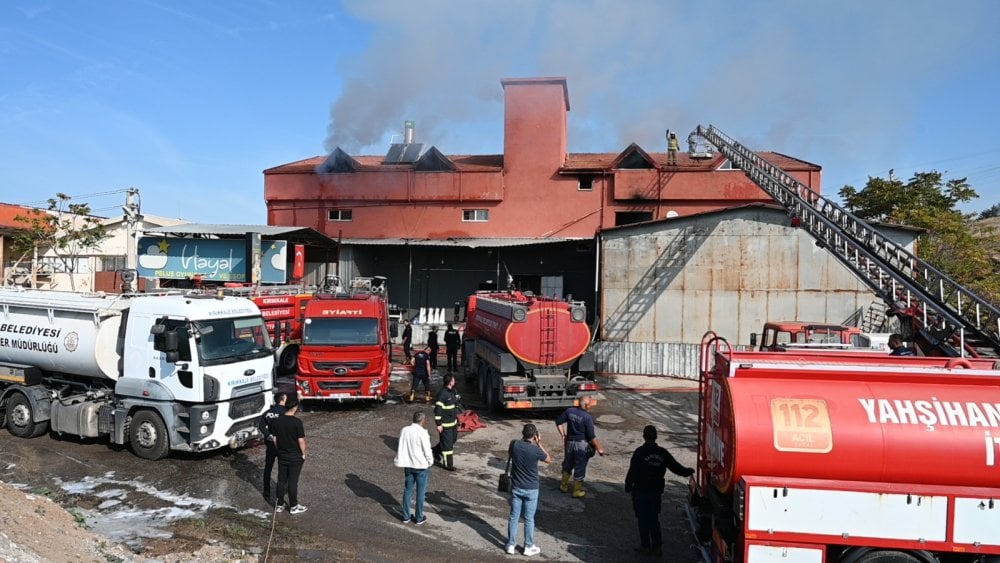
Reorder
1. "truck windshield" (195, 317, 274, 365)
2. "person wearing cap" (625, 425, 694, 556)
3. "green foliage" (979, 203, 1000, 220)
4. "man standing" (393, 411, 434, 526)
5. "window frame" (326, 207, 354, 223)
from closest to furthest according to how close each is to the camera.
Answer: "person wearing cap" (625, 425, 694, 556), "man standing" (393, 411, 434, 526), "truck windshield" (195, 317, 274, 365), "window frame" (326, 207, 354, 223), "green foliage" (979, 203, 1000, 220)

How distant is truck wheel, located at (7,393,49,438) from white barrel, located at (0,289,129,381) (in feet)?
2.39

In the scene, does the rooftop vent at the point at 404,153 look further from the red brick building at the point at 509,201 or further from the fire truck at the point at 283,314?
the fire truck at the point at 283,314

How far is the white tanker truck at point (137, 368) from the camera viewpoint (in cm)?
1089

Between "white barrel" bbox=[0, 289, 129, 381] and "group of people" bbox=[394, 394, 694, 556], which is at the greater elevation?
"white barrel" bbox=[0, 289, 129, 381]

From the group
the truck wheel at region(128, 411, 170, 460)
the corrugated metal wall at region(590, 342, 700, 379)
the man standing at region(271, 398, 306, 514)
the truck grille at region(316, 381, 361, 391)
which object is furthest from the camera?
the corrugated metal wall at region(590, 342, 700, 379)

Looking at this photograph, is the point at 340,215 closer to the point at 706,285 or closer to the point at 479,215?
the point at 479,215

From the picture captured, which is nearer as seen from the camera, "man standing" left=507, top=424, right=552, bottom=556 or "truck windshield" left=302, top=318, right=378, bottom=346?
"man standing" left=507, top=424, right=552, bottom=556

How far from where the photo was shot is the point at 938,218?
30.1 metres

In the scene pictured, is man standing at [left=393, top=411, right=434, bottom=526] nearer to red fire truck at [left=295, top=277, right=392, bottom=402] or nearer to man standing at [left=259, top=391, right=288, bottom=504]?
man standing at [left=259, top=391, right=288, bottom=504]

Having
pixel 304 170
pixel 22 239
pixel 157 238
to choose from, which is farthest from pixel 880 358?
pixel 22 239

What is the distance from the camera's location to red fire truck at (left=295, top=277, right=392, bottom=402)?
14719 mm

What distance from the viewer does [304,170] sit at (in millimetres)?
34812

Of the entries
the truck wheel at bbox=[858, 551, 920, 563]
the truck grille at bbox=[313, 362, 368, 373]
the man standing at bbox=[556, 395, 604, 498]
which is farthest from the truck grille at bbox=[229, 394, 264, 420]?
the truck wheel at bbox=[858, 551, 920, 563]

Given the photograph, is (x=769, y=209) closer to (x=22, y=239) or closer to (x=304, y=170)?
(x=304, y=170)
